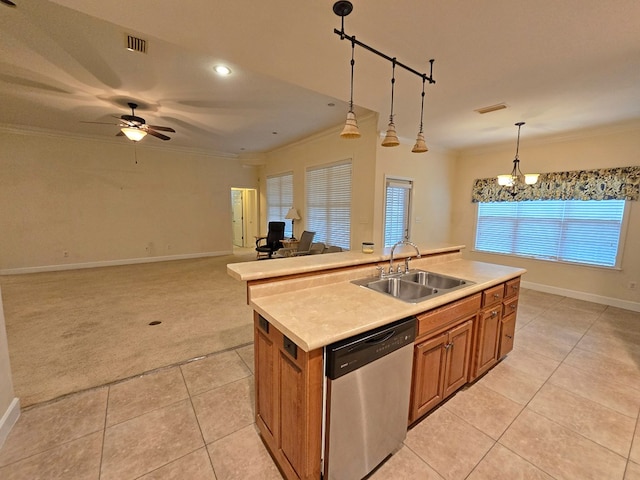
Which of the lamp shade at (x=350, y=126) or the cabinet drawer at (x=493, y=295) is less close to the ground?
the lamp shade at (x=350, y=126)

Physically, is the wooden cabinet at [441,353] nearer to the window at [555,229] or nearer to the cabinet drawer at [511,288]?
the cabinet drawer at [511,288]

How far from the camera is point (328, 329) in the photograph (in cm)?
121

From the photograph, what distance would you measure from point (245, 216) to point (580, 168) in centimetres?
863

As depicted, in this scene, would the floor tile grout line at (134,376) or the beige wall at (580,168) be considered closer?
the floor tile grout line at (134,376)

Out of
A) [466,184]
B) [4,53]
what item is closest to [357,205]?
[466,184]

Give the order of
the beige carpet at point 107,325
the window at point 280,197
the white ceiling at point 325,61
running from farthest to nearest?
the window at point 280,197 < the beige carpet at point 107,325 < the white ceiling at point 325,61

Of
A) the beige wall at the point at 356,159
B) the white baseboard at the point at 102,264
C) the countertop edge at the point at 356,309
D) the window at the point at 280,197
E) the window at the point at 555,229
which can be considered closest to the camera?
the countertop edge at the point at 356,309

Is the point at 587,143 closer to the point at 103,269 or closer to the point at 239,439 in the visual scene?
the point at 239,439

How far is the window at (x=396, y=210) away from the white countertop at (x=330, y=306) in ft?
9.42

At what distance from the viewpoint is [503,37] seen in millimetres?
1964

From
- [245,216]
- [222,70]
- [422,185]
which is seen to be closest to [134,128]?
[222,70]

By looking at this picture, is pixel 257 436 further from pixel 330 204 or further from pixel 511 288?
pixel 330 204

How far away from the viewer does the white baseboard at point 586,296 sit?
391 cm

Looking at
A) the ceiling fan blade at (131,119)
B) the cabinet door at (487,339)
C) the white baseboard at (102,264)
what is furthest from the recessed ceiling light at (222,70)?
the white baseboard at (102,264)
